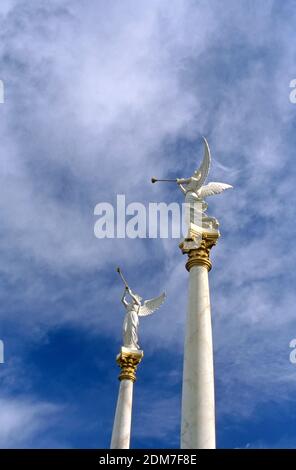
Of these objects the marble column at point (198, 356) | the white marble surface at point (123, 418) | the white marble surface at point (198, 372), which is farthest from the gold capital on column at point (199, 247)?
the white marble surface at point (123, 418)

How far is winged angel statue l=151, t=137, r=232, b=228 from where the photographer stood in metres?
25.3

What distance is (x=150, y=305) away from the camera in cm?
4688

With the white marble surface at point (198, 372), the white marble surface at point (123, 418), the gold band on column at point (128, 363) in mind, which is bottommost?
the white marble surface at point (198, 372)

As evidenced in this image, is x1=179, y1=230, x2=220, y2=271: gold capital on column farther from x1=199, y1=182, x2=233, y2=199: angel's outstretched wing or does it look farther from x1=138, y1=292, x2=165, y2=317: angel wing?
x1=138, y1=292, x2=165, y2=317: angel wing

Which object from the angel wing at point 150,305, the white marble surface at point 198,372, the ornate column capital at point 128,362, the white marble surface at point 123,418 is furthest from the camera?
the angel wing at point 150,305

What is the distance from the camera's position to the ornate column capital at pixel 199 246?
22.9 metres

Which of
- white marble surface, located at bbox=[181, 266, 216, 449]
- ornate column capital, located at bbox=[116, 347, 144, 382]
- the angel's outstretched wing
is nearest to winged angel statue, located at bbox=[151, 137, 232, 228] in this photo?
the angel's outstretched wing

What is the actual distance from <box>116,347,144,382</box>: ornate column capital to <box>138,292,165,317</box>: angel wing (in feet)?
17.1

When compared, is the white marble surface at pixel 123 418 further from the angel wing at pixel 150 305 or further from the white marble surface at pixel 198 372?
the white marble surface at pixel 198 372

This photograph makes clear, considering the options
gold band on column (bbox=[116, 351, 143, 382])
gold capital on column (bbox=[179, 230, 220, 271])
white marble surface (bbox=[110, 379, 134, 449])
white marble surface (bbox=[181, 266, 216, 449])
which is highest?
gold band on column (bbox=[116, 351, 143, 382])
